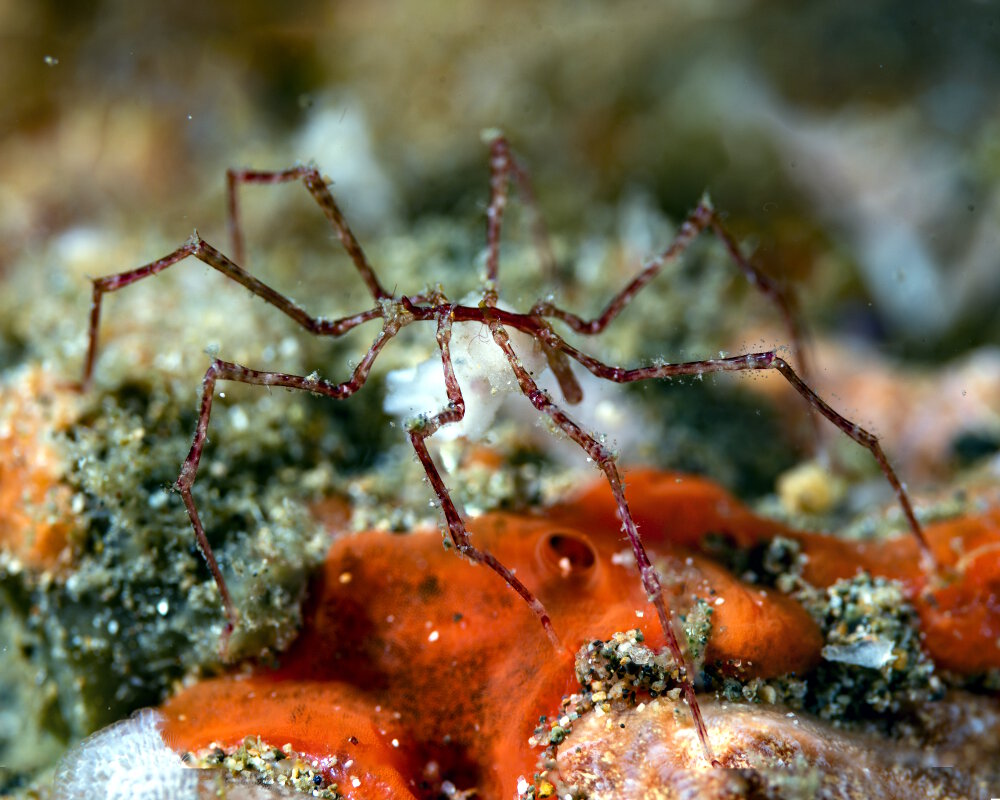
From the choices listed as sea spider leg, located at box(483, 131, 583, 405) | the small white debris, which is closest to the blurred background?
sea spider leg, located at box(483, 131, 583, 405)

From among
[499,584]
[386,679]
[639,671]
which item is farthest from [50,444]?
[639,671]

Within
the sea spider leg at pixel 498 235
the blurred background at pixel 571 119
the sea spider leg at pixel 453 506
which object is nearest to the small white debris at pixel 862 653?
the sea spider leg at pixel 453 506

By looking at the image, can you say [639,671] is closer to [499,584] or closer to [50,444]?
[499,584]

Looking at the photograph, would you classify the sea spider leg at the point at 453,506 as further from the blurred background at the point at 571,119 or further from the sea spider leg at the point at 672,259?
the blurred background at the point at 571,119

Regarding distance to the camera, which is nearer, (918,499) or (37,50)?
(918,499)

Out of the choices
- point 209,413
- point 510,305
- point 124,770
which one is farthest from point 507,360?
point 124,770

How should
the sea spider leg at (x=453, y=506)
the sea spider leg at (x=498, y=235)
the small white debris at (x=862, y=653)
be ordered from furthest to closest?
the sea spider leg at (x=498, y=235) < the small white debris at (x=862, y=653) < the sea spider leg at (x=453, y=506)
